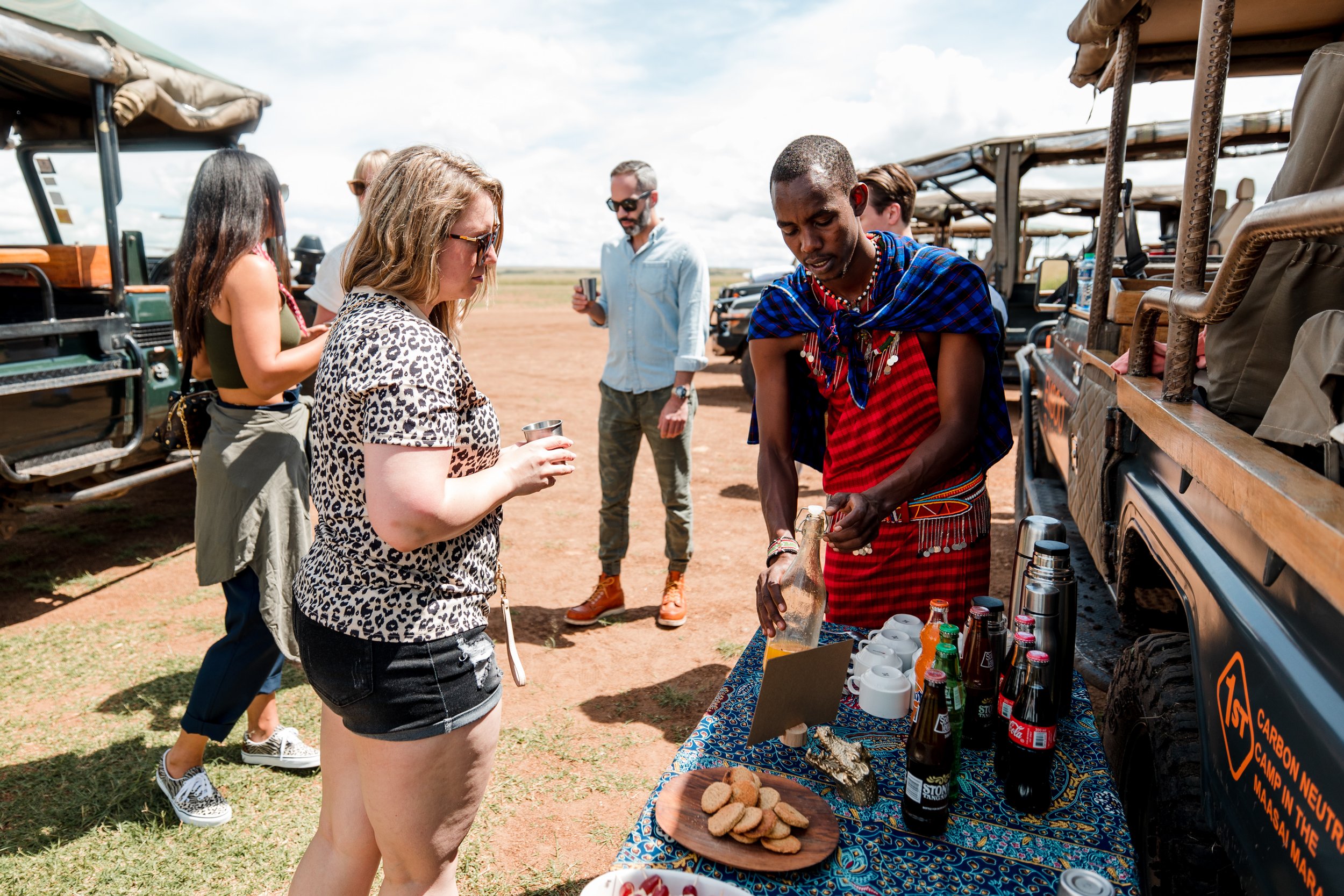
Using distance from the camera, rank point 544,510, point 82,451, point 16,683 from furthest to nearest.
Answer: point 544,510 → point 82,451 → point 16,683

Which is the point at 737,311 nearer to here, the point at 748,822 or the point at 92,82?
the point at 92,82

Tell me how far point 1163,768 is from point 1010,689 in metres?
0.41

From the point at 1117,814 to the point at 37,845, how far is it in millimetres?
3300

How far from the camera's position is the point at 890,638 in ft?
6.55

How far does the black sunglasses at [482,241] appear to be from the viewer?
1.76 meters

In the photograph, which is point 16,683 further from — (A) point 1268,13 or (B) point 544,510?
(A) point 1268,13

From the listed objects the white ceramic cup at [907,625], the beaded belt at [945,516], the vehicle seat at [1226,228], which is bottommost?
the white ceramic cup at [907,625]

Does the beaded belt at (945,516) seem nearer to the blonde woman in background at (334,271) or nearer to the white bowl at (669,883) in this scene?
the white bowl at (669,883)

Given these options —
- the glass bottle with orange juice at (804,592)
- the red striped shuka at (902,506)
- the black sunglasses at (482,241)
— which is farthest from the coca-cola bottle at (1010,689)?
the black sunglasses at (482,241)

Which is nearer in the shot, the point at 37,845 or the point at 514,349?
the point at 37,845

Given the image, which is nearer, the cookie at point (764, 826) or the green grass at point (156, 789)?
the cookie at point (764, 826)

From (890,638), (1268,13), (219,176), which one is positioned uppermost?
(1268,13)

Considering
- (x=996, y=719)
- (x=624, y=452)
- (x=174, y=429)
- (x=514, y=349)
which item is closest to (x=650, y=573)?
(x=624, y=452)

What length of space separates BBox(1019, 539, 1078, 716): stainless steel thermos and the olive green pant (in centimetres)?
294
